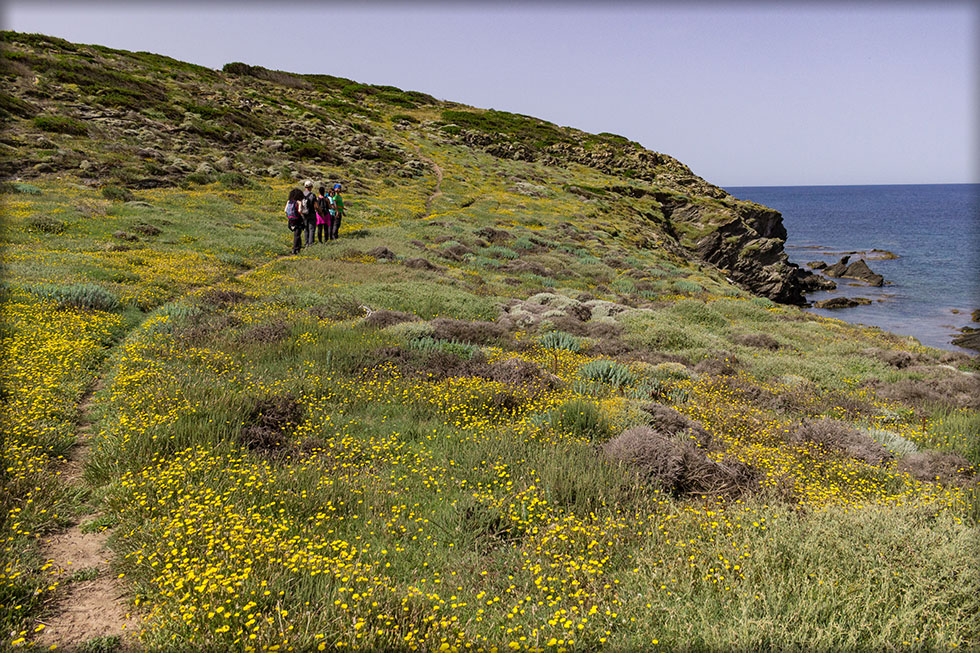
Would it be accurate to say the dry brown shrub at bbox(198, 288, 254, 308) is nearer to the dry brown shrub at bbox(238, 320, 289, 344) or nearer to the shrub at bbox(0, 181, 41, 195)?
the dry brown shrub at bbox(238, 320, 289, 344)

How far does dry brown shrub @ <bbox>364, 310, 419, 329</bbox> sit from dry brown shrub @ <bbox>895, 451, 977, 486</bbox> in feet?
30.6

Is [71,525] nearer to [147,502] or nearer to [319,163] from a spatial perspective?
[147,502]

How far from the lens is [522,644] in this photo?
3191mm

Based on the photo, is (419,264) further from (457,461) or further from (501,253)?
(457,461)

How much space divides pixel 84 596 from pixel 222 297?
31.0 feet

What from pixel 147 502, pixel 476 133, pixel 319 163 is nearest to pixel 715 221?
pixel 476 133

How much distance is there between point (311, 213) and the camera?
20.1 m

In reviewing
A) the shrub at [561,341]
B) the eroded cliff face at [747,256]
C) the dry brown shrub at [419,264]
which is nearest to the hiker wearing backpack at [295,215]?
the dry brown shrub at [419,264]

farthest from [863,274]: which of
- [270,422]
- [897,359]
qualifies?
[270,422]

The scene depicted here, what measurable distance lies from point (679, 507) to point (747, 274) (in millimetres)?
49672

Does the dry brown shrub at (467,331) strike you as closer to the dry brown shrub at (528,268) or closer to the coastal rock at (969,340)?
the dry brown shrub at (528,268)

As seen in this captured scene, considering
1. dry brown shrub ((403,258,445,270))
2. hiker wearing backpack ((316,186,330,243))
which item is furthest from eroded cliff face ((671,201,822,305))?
hiker wearing backpack ((316,186,330,243))

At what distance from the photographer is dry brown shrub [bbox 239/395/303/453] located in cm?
582

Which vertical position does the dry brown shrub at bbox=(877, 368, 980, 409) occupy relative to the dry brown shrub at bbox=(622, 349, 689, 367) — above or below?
below
